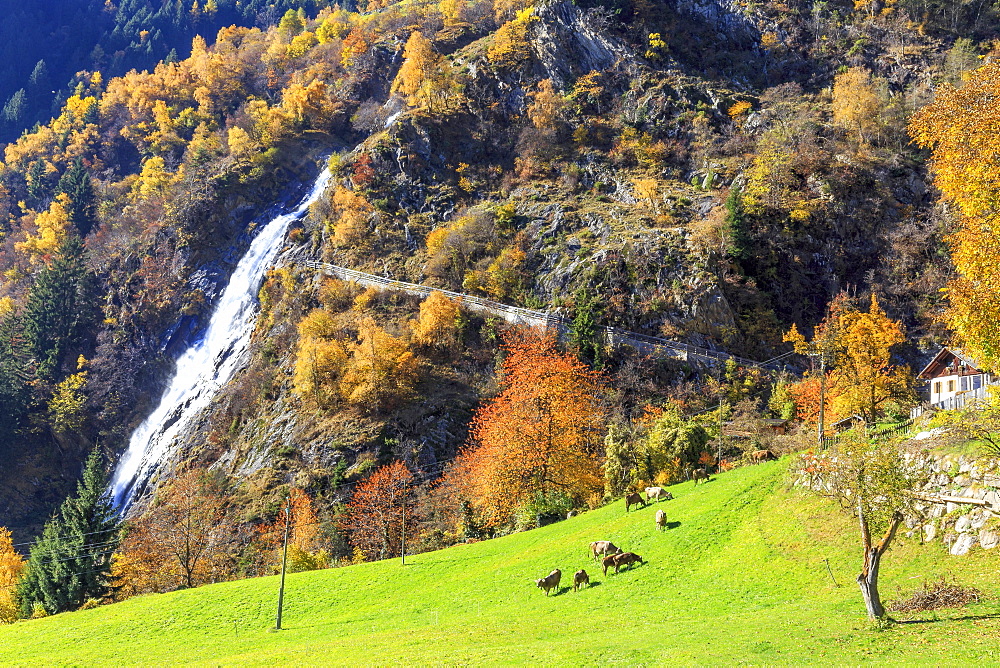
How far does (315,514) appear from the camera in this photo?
5469 centimetres

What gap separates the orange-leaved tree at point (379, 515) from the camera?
1896 inches

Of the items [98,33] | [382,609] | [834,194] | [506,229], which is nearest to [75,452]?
[506,229]

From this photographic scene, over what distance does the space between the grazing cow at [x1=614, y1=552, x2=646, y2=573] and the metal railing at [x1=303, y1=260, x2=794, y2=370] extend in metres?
37.6

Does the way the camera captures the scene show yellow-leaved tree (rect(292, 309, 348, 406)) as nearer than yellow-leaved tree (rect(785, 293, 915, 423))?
No

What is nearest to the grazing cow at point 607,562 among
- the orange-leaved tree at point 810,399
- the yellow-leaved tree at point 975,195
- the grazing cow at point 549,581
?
the grazing cow at point 549,581

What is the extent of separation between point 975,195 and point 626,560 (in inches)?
697

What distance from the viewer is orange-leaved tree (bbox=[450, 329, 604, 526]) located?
45.2 meters

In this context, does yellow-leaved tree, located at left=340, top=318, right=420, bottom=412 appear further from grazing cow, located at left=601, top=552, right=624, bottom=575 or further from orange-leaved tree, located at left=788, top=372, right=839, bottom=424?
grazing cow, located at left=601, top=552, right=624, bottom=575

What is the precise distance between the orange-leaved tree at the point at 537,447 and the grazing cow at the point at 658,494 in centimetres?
1026

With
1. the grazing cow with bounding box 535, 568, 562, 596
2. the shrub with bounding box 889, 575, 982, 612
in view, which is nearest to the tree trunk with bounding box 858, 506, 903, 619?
the shrub with bounding box 889, 575, 982, 612

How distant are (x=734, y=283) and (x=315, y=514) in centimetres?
4740

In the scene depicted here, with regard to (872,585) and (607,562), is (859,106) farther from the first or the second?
(872,585)

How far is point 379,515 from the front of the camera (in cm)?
4950

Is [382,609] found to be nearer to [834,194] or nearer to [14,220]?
[834,194]
